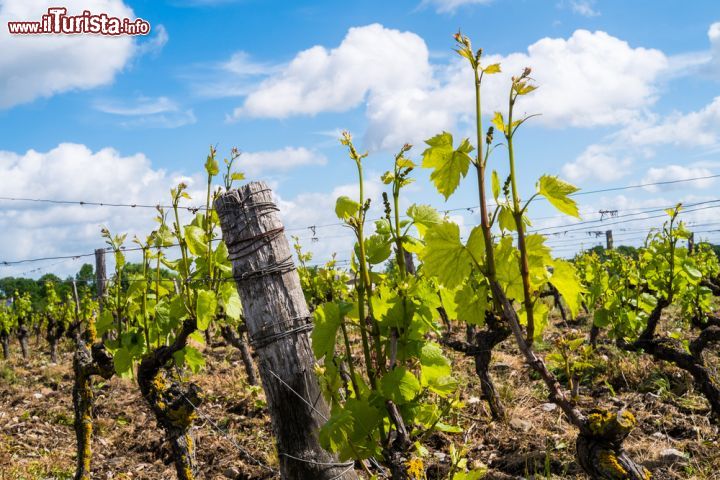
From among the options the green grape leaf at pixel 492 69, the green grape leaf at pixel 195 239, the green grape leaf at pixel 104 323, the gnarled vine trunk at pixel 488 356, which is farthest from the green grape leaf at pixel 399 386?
the green grape leaf at pixel 104 323

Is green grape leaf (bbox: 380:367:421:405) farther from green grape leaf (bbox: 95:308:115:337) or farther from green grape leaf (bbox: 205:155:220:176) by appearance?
green grape leaf (bbox: 95:308:115:337)

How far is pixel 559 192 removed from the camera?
1738 millimetres

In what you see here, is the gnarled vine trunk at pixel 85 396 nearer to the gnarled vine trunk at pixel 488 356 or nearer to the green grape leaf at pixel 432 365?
the gnarled vine trunk at pixel 488 356

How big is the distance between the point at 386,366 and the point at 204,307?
1.58 metres

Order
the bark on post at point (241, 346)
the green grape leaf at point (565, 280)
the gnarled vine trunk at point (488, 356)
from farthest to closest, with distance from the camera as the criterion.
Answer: the bark on post at point (241, 346), the gnarled vine trunk at point (488, 356), the green grape leaf at point (565, 280)

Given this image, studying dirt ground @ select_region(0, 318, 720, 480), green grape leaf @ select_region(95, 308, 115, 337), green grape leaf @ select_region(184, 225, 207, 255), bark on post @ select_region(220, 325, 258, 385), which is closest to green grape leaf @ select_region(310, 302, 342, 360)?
dirt ground @ select_region(0, 318, 720, 480)

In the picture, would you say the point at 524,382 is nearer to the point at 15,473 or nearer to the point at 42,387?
the point at 15,473

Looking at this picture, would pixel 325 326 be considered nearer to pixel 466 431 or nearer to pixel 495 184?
pixel 495 184

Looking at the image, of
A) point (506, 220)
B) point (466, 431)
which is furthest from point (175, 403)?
point (506, 220)

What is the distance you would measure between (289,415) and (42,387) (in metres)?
7.72

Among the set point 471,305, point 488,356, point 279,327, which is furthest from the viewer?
point 488,356

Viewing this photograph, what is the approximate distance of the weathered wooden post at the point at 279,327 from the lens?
2.58 metres

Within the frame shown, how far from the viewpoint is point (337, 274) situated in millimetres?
7156

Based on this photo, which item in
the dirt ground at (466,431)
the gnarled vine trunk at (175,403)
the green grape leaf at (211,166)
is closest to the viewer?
the green grape leaf at (211,166)
